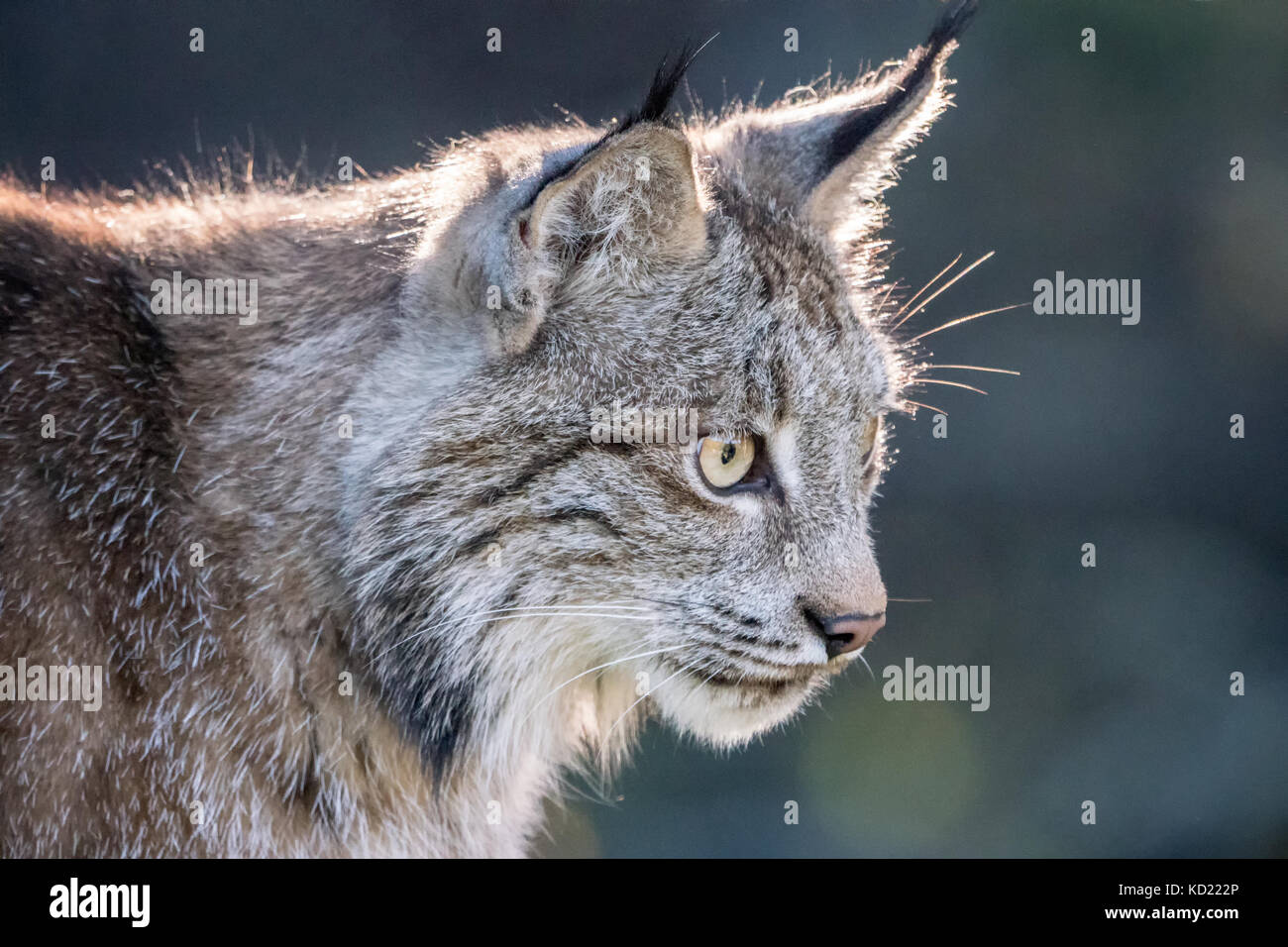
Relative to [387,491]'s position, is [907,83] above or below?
above

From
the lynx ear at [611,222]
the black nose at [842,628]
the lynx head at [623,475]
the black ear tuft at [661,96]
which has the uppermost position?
the black ear tuft at [661,96]

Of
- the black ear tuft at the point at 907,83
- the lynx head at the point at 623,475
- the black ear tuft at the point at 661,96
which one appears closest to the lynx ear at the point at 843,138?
the black ear tuft at the point at 907,83

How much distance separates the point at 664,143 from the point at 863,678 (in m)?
3.08

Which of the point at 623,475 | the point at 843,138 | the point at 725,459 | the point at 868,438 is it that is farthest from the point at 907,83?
the point at 623,475

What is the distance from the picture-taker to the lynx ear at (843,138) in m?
2.79

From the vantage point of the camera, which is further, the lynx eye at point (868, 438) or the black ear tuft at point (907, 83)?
the black ear tuft at point (907, 83)

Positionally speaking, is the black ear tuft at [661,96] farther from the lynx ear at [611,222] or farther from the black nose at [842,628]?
the black nose at [842,628]

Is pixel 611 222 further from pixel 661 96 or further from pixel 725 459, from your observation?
pixel 725 459

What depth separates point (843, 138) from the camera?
2.83 meters

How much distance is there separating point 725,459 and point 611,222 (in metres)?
0.51

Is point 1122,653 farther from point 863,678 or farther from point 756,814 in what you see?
point 756,814

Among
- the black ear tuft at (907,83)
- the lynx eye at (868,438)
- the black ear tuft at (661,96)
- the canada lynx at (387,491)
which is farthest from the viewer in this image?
the black ear tuft at (907,83)

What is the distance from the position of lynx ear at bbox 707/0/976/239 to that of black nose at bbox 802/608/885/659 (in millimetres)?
1014

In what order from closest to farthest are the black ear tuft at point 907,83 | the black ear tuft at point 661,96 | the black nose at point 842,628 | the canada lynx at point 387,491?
the black ear tuft at point 661,96
the canada lynx at point 387,491
the black nose at point 842,628
the black ear tuft at point 907,83
